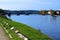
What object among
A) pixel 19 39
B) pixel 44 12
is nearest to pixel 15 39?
pixel 19 39

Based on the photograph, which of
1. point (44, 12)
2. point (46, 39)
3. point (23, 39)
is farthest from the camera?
point (44, 12)

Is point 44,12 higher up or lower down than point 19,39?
lower down

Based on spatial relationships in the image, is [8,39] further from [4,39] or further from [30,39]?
[30,39]

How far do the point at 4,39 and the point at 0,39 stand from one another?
34 centimetres

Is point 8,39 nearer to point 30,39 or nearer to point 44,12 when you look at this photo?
point 30,39

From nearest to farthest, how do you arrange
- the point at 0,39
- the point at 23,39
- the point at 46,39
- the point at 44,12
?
the point at 23,39 → the point at 0,39 → the point at 46,39 → the point at 44,12

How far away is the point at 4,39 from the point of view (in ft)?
49.6

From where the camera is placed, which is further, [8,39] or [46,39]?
[46,39]

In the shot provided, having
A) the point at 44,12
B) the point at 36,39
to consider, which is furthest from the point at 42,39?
the point at 44,12

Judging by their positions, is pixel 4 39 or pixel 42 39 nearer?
pixel 4 39

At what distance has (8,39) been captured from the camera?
15.1 m

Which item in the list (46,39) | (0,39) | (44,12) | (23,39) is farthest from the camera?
(44,12)

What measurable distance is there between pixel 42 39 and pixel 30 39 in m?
1.02

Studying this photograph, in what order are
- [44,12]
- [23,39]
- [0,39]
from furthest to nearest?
1. [44,12]
2. [0,39]
3. [23,39]
